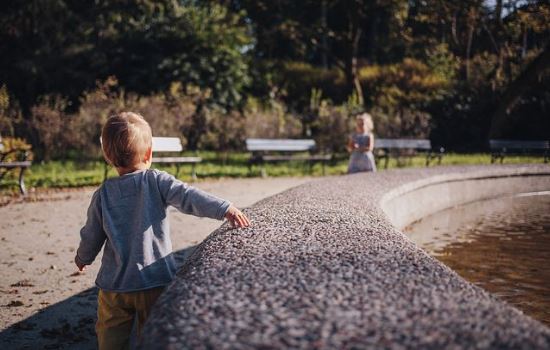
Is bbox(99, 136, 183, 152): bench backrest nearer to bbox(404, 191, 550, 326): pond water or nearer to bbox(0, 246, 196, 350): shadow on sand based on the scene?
bbox(404, 191, 550, 326): pond water

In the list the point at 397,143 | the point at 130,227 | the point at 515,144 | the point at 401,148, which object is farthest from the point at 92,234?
the point at 515,144

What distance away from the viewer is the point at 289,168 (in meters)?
14.4

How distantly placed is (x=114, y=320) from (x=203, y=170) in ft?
35.1

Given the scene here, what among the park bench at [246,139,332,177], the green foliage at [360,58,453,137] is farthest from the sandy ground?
the green foliage at [360,58,453,137]

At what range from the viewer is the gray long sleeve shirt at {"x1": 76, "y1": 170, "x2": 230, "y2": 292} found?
2.51 m

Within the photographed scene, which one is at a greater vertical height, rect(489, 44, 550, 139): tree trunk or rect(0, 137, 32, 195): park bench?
rect(489, 44, 550, 139): tree trunk

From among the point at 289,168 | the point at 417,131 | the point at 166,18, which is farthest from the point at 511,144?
the point at 166,18

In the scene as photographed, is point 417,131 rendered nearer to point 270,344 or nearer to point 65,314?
point 65,314

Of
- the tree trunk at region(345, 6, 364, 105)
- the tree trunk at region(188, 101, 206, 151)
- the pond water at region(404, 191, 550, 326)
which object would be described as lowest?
the pond water at region(404, 191, 550, 326)

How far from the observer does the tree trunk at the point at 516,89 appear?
19.8m

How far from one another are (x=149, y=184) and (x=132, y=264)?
40 cm

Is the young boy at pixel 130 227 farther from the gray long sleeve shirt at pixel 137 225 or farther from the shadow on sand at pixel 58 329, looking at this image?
the shadow on sand at pixel 58 329

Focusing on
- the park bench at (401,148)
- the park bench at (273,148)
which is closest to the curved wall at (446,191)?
the park bench at (401,148)

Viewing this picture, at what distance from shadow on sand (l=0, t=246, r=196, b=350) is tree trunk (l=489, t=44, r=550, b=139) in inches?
769
